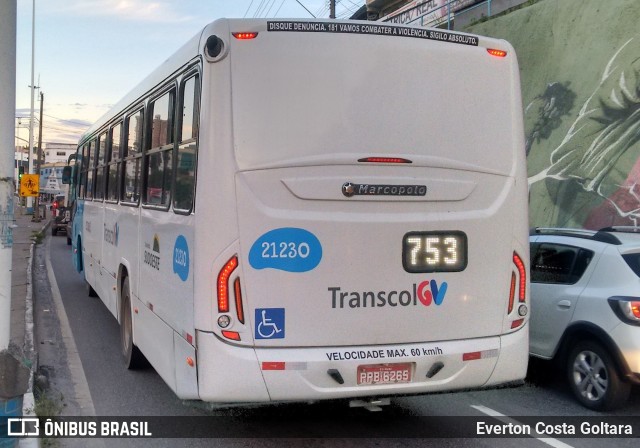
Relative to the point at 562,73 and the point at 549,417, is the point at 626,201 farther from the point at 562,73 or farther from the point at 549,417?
the point at 549,417

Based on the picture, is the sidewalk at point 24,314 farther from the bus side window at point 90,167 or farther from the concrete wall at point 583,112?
the concrete wall at point 583,112

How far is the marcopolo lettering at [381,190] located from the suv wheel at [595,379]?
9.19ft

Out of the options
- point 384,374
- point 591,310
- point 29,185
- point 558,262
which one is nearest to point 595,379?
point 591,310

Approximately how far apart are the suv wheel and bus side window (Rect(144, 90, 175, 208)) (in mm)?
4279

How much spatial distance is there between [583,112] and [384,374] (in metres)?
12.7

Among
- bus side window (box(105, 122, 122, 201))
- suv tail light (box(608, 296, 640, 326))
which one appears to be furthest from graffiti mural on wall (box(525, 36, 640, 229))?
bus side window (box(105, 122, 122, 201))

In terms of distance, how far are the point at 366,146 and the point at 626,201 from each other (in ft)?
35.0

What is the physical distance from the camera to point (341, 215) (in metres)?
4.82

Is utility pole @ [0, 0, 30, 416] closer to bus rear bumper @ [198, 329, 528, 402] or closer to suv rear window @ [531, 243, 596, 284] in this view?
bus rear bumper @ [198, 329, 528, 402]

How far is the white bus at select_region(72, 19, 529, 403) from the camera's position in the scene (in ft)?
15.2

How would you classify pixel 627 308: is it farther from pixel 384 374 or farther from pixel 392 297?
pixel 384 374

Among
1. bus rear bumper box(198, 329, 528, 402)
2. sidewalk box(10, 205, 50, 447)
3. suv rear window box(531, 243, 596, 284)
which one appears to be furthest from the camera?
suv rear window box(531, 243, 596, 284)

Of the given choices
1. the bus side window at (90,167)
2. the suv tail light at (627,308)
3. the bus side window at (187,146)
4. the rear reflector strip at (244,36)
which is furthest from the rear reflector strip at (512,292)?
the bus side window at (90,167)

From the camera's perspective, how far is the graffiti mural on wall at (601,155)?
14.0 m
